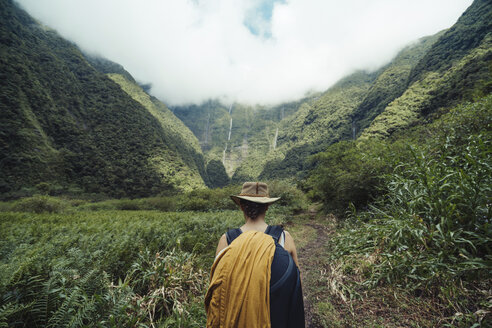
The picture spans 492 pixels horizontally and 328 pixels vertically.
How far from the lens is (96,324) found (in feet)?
5.82

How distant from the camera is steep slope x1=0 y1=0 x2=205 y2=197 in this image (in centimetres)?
4194

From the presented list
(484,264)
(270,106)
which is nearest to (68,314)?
(484,264)

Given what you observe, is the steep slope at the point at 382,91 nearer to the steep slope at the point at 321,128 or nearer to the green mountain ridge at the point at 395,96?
the green mountain ridge at the point at 395,96

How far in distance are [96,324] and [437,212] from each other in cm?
467

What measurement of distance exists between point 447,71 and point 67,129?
102346mm

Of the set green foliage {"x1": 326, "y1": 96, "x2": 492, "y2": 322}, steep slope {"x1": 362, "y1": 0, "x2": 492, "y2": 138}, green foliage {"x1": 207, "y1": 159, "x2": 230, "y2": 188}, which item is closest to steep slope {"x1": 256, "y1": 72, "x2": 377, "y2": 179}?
green foliage {"x1": 207, "y1": 159, "x2": 230, "y2": 188}

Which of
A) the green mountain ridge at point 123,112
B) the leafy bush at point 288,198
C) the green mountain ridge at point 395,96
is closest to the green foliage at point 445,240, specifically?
the leafy bush at point 288,198

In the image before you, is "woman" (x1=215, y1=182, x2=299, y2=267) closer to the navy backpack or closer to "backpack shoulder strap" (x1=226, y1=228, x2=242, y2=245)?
"backpack shoulder strap" (x1=226, y1=228, x2=242, y2=245)

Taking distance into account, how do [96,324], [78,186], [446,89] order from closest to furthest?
1. [96,324]
2. [446,89]
3. [78,186]

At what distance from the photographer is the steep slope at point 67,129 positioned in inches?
1651

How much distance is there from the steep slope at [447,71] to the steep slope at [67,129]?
61.0 m

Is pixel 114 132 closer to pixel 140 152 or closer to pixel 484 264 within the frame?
pixel 140 152

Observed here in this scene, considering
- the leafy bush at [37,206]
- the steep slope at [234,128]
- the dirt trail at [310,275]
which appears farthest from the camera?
Result: the steep slope at [234,128]

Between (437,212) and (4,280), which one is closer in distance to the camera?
(4,280)
